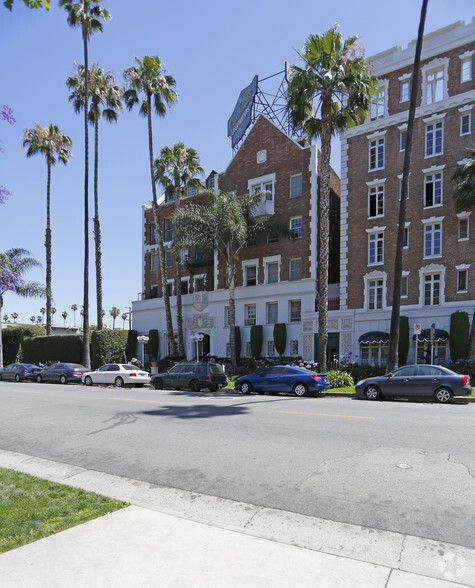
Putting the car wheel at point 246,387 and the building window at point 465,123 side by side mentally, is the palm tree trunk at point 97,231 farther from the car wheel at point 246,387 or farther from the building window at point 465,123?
the building window at point 465,123

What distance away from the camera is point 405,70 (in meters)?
29.0

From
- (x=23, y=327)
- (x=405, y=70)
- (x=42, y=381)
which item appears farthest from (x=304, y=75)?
(x=23, y=327)

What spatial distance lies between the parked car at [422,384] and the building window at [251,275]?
17800 millimetres

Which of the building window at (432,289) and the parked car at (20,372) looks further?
the parked car at (20,372)

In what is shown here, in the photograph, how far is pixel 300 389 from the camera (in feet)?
63.0

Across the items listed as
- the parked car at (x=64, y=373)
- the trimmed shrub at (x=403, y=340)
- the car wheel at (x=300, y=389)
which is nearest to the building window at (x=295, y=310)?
the trimmed shrub at (x=403, y=340)

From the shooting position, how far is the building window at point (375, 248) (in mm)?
Result: 29547

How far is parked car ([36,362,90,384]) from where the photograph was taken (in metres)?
29.3

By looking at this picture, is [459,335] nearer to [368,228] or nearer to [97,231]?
[368,228]

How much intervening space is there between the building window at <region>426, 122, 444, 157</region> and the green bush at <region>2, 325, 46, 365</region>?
38054mm

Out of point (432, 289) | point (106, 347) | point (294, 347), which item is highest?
point (432, 289)

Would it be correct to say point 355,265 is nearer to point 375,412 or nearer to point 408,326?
point 408,326

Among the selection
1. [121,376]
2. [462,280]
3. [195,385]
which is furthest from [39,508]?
[462,280]

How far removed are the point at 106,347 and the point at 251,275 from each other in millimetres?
13150
